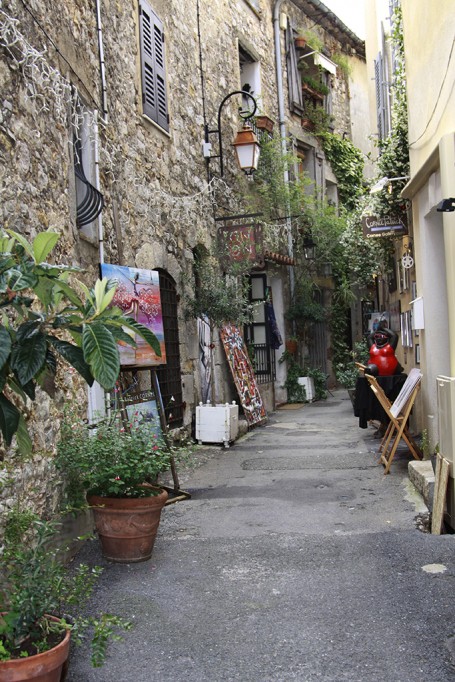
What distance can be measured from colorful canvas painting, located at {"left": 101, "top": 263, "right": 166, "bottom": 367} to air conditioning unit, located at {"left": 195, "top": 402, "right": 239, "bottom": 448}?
247cm

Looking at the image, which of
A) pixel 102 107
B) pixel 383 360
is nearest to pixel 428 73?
pixel 102 107

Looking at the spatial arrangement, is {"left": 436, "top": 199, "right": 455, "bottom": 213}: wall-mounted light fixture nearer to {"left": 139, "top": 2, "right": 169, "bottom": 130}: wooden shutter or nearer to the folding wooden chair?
the folding wooden chair

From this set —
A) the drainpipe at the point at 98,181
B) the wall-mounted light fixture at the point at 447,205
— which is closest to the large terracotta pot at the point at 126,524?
the drainpipe at the point at 98,181

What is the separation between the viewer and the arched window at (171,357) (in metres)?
8.06

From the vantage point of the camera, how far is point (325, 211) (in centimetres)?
1364

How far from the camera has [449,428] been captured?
5.04 m

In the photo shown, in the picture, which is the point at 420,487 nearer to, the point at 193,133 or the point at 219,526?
the point at 219,526

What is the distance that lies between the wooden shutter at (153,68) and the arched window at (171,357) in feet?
6.19

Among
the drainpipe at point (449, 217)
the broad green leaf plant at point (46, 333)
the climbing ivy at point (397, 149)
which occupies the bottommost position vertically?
the broad green leaf plant at point (46, 333)

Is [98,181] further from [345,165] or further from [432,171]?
[345,165]

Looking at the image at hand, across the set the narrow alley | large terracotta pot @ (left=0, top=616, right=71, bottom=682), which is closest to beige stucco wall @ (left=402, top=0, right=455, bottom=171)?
the narrow alley

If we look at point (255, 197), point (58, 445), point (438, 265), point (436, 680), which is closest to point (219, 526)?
point (58, 445)

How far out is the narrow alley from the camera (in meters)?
2.97

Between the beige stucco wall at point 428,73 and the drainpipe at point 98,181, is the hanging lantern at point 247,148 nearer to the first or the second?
the beige stucco wall at point 428,73
